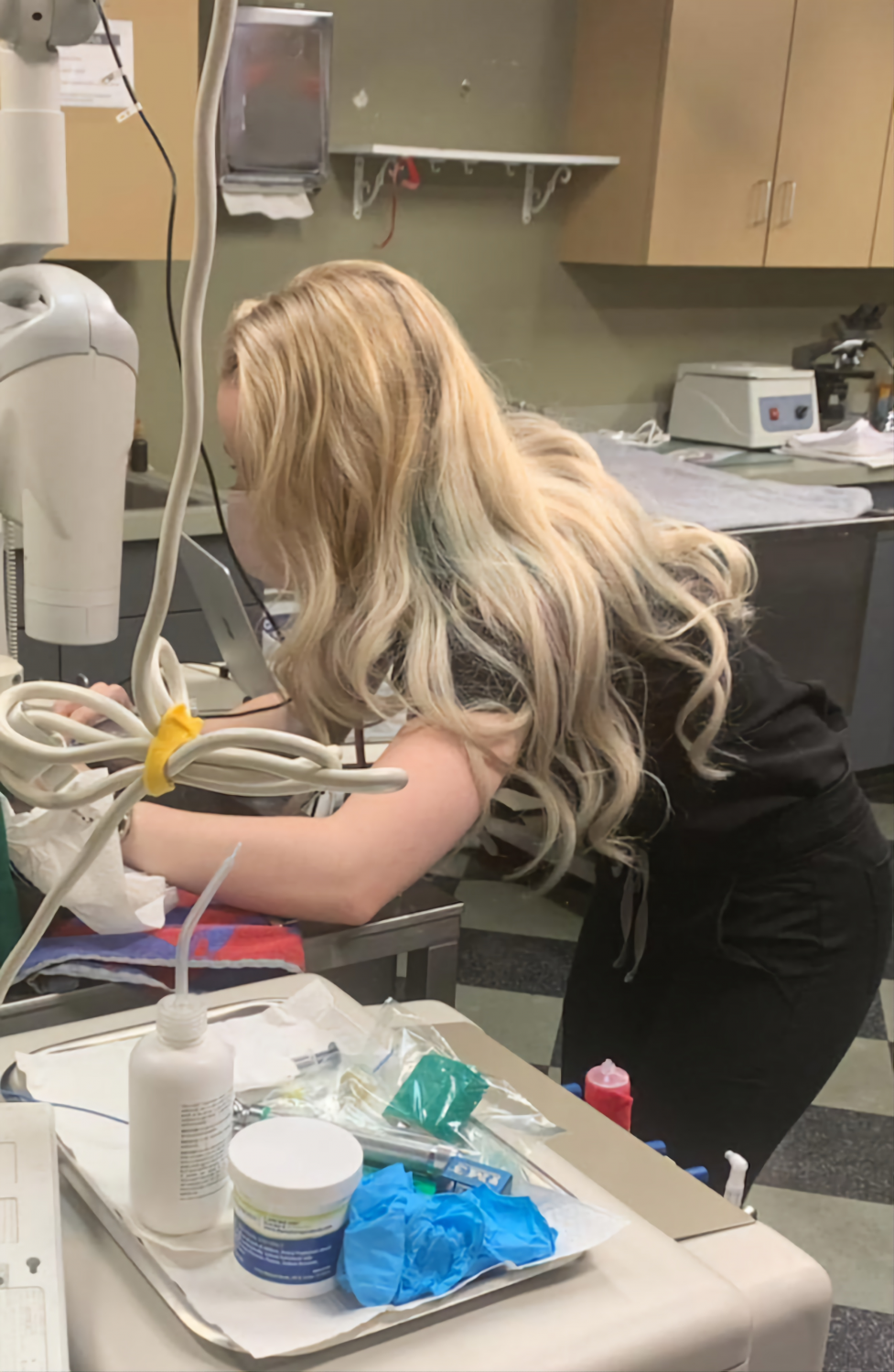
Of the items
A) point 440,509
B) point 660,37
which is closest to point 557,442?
point 440,509

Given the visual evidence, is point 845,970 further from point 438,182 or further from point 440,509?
point 438,182

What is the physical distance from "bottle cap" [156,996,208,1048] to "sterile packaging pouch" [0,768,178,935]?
357 millimetres

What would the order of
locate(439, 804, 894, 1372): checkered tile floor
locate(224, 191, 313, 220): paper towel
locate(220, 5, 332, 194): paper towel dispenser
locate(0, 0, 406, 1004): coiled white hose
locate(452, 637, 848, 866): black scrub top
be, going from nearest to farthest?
locate(0, 0, 406, 1004): coiled white hose < locate(452, 637, 848, 866): black scrub top < locate(439, 804, 894, 1372): checkered tile floor < locate(220, 5, 332, 194): paper towel dispenser < locate(224, 191, 313, 220): paper towel

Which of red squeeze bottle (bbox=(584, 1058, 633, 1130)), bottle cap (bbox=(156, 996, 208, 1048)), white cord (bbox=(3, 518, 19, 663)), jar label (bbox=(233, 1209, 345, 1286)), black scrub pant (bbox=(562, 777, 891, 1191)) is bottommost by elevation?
black scrub pant (bbox=(562, 777, 891, 1191))

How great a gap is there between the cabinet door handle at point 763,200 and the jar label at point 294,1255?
3257 mm

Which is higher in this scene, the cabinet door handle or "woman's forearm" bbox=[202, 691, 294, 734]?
the cabinet door handle

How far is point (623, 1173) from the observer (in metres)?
0.78

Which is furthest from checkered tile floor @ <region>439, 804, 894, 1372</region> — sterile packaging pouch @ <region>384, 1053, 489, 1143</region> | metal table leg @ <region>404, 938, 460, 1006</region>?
sterile packaging pouch @ <region>384, 1053, 489, 1143</region>

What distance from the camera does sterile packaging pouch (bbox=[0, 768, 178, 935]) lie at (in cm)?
98

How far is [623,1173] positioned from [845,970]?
27.2 inches

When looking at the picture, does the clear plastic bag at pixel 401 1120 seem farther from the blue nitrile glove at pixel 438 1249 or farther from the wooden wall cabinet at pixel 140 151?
the wooden wall cabinet at pixel 140 151

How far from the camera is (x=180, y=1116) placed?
2.09ft

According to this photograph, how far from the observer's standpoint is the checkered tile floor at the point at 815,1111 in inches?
71.2

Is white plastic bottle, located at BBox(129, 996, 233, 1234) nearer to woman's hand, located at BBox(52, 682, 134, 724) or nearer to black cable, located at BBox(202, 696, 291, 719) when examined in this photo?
woman's hand, located at BBox(52, 682, 134, 724)
